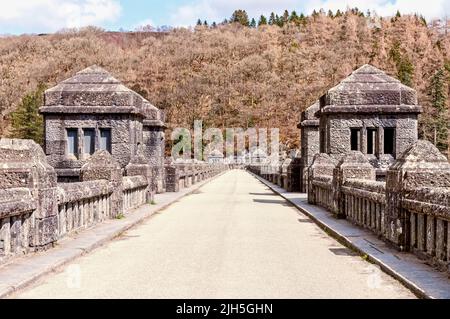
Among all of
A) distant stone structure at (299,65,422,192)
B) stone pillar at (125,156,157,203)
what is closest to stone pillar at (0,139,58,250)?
stone pillar at (125,156,157,203)

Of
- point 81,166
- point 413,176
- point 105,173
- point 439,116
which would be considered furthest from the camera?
point 439,116

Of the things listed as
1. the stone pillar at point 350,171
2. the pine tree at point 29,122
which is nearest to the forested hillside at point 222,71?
the pine tree at point 29,122

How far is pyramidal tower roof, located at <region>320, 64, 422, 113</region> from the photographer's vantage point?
75.2 ft

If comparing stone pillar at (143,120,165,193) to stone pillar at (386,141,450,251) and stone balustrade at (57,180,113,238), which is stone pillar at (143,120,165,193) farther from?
stone pillar at (386,141,450,251)

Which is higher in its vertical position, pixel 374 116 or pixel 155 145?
pixel 374 116

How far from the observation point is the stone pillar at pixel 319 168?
2197 centimetres

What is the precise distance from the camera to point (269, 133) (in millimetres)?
131875

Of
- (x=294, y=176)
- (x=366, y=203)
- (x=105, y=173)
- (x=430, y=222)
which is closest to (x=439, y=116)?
(x=294, y=176)

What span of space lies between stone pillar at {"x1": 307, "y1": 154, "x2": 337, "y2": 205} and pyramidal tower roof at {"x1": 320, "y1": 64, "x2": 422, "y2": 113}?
1.71 metres

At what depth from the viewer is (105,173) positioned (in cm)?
1614

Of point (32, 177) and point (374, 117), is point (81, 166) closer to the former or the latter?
point (374, 117)

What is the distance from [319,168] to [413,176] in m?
12.2
